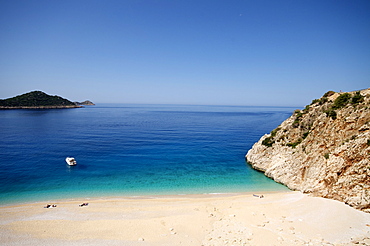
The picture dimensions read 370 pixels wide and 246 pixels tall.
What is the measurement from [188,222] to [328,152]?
1988 cm

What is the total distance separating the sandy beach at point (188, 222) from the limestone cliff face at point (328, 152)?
2.23 m

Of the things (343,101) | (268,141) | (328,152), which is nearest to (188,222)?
(328,152)

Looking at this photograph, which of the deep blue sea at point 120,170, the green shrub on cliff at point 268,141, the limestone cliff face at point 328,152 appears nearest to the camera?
the limestone cliff face at point 328,152

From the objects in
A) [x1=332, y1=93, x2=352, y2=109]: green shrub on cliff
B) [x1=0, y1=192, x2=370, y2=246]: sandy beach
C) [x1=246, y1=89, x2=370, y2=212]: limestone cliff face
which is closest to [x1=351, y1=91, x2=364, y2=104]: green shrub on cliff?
[x1=246, y1=89, x2=370, y2=212]: limestone cliff face

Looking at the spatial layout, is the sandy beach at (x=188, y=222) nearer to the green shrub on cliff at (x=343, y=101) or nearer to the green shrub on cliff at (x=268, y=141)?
the green shrub on cliff at (x=268, y=141)

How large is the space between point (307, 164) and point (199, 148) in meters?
26.5

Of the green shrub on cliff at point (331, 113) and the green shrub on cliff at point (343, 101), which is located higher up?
the green shrub on cliff at point (343, 101)

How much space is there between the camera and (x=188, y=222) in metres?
17.5

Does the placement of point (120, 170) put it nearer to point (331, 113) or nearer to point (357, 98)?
point (331, 113)

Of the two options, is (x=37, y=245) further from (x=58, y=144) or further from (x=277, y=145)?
(x=58, y=144)

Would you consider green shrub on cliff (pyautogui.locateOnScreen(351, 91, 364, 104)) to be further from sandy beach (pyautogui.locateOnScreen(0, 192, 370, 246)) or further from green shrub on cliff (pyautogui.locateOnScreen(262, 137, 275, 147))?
sandy beach (pyautogui.locateOnScreen(0, 192, 370, 246))

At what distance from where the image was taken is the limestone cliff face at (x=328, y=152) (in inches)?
765

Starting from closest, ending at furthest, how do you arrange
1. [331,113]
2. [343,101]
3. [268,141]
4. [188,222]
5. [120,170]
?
[188,222]
[343,101]
[331,113]
[120,170]
[268,141]

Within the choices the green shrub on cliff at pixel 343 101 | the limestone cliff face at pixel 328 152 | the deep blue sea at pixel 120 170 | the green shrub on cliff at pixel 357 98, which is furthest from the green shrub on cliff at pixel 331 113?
the deep blue sea at pixel 120 170
